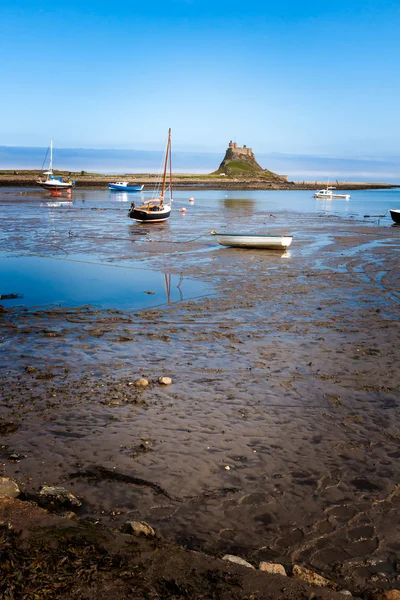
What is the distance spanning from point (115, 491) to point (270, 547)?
6.02 ft

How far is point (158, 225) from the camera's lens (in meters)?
43.1

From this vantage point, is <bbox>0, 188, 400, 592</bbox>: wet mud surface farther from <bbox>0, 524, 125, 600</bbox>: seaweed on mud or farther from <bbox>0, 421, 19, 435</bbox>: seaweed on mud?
<bbox>0, 524, 125, 600</bbox>: seaweed on mud

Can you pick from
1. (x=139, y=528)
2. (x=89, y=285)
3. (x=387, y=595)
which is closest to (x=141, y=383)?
(x=139, y=528)

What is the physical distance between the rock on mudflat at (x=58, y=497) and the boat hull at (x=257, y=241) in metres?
23.0

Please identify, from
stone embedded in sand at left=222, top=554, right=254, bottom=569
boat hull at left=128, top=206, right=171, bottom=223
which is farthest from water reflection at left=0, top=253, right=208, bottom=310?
boat hull at left=128, top=206, right=171, bottom=223

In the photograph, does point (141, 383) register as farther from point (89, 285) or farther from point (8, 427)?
point (89, 285)

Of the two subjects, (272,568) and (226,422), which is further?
(226,422)

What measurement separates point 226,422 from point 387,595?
3.68 meters

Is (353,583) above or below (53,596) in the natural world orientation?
below

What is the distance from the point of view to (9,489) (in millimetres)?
5449

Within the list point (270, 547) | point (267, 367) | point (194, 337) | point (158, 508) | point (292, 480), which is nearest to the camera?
point (270, 547)

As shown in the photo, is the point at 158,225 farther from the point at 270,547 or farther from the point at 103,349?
the point at 270,547

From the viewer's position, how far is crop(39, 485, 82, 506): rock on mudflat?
5.61 meters

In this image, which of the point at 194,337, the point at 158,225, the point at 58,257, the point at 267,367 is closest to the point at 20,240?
the point at 58,257
